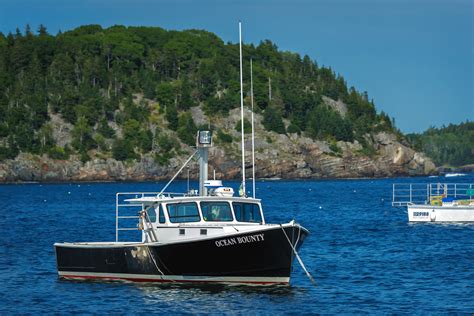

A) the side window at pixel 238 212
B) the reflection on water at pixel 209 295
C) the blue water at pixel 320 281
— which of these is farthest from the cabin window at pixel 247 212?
the blue water at pixel 320 281

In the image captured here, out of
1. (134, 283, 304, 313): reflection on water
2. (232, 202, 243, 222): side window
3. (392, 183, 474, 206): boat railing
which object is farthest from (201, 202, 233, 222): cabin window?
(392, 183, 474, 206): boat railing

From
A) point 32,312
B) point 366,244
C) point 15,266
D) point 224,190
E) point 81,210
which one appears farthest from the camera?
point 81,210

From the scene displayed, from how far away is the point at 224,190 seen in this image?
3822 cm

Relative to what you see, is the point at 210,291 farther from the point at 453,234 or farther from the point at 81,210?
the point at 81,210

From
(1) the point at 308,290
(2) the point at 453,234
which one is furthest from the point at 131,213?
(1) the point at 308,290

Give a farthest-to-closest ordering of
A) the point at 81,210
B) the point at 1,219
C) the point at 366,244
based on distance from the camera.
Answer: the point at 81,210 → the point at 1,219 → the point at 366,244

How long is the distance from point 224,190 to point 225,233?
249cm

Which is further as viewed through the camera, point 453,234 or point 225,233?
point 453,234

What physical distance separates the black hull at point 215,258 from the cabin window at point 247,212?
2027 mm

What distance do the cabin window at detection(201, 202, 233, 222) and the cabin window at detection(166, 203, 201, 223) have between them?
32 centimetres

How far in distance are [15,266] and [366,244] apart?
23037mm

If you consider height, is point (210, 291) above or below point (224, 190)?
below

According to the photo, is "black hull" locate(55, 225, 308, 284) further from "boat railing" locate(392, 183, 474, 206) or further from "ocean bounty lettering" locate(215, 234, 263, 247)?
"boat railing" locate(392, 183, 474, 206)

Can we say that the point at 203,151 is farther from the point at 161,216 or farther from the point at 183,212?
the point at 161,216
